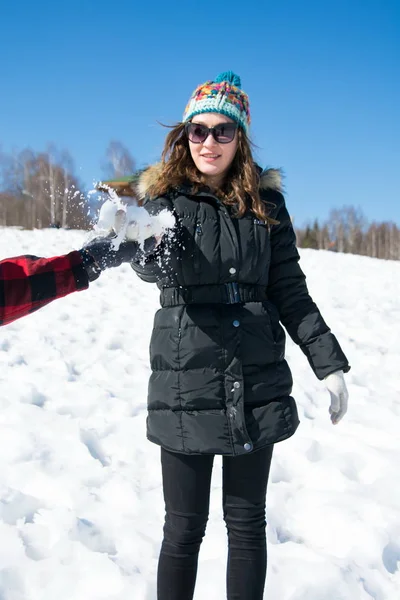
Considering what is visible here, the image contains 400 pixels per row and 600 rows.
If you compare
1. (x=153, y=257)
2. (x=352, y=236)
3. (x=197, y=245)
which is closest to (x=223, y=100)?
(x=197, y=245)

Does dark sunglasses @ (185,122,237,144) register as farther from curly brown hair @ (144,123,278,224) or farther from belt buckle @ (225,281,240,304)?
belt buckle @ (225,281,240,304)

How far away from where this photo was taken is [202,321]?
1672 mm

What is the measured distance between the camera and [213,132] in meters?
1.82

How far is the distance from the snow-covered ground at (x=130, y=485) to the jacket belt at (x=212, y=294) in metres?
0.40

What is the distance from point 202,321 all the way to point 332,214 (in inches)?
2313

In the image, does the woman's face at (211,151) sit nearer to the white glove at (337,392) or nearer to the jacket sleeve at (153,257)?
the jacket sleeve at (153,257)

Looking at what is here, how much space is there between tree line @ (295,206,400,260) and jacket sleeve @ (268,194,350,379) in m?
53.5

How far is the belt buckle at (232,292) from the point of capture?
170 centimetres

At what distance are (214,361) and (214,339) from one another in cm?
7

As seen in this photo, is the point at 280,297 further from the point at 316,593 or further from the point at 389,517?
the point at 389,517

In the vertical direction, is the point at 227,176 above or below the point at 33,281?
above

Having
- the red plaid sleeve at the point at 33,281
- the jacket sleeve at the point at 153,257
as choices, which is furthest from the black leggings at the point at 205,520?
the red plaid sleeve at the point at 33,281

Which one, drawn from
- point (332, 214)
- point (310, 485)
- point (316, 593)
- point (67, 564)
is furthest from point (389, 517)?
point (332, 214)

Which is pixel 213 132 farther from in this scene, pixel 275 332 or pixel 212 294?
pixel 275 332
